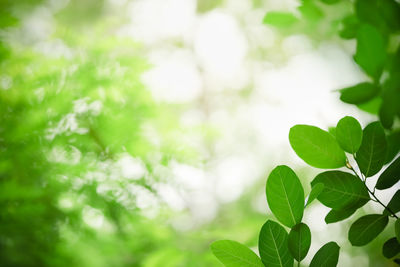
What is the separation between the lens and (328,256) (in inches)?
9.7

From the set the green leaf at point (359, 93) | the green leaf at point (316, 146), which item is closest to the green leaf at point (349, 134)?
the green leaf at point (316, 146)

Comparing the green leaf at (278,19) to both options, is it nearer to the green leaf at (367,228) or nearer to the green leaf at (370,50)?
the green leaf at (370,50)

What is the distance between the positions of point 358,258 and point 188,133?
3.65 ft

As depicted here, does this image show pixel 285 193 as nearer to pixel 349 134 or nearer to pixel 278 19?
pixel 349 134

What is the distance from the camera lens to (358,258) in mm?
1333

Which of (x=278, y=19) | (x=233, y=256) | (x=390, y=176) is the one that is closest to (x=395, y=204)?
(x=390, y=176)

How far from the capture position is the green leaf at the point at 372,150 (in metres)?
0.27

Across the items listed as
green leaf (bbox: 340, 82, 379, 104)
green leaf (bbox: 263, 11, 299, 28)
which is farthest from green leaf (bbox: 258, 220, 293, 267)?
green leaf (bbox: 263, 11, 299, 28)

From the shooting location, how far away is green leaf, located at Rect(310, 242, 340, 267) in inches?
9.5

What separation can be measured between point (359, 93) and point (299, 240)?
0.26 meters

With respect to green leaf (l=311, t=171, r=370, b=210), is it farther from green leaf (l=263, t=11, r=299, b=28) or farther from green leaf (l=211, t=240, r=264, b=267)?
green leaf (l=263, t=11, r=299, b=28)

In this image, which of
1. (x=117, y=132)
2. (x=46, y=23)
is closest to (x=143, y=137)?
(x=117, y=132)

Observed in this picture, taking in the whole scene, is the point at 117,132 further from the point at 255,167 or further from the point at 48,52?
the point at 255,167

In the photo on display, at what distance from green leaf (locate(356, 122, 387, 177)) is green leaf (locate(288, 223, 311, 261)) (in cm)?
9
